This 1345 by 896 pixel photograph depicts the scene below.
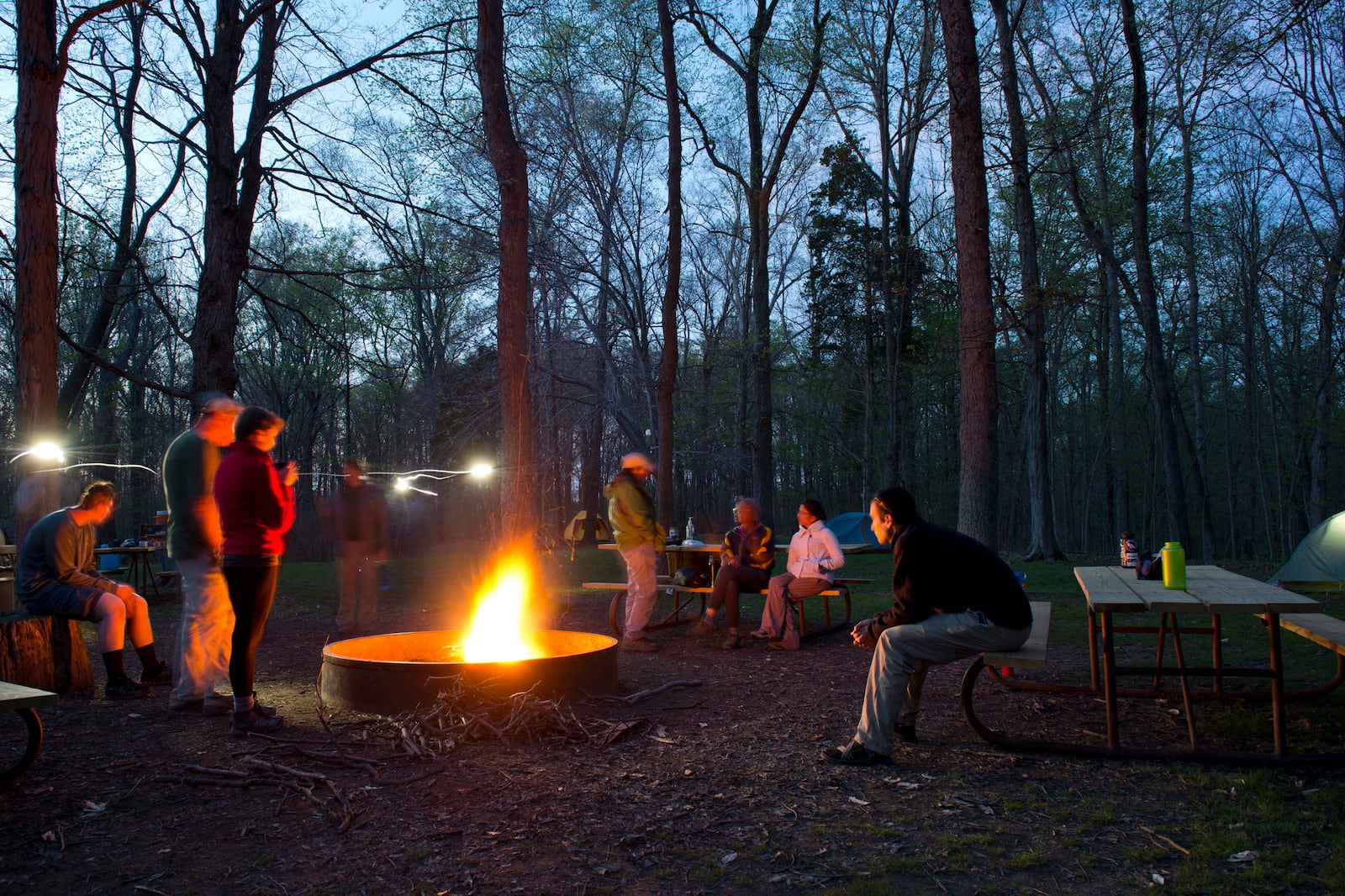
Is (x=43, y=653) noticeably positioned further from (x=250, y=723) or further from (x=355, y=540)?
(x=355, y=540)

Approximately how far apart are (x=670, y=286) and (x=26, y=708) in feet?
34.1

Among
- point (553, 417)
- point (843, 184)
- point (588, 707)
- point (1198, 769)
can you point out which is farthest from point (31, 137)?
point (843, 184)

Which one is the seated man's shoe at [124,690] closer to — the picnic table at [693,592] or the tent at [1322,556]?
the picnic table at [693,592]

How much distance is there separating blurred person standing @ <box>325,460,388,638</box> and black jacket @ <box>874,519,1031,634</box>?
585 cm

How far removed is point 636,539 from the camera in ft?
23.9

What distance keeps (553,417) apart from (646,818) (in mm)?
15580

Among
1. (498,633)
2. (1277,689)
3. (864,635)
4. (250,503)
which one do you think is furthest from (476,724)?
(1277,689)

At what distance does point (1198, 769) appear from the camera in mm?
3625

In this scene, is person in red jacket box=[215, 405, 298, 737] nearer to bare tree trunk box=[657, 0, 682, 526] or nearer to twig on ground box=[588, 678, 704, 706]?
twig on ground box=[588, 678, 704, 706]

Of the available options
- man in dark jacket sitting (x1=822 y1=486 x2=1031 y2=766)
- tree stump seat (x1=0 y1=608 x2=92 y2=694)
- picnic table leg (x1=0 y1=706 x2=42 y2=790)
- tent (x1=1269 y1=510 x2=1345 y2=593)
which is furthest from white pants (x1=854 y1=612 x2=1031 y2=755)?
tent (x1=1269 y1=510 x2=1345 y2=593)

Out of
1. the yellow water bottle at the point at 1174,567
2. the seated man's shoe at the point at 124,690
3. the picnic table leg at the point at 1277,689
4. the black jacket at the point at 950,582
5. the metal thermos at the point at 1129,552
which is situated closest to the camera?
the picnic table leg at the point at 1277,689

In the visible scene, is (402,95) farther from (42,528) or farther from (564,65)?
(564,65)

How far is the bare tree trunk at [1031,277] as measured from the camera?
14.2 meters

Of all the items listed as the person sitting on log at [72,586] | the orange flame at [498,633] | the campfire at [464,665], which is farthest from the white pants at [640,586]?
the person sitting on log at [72,586]
